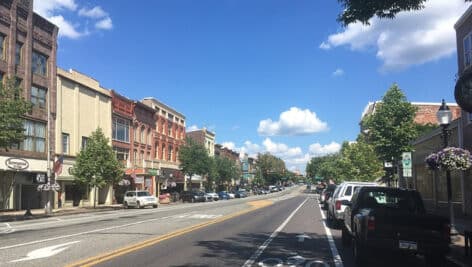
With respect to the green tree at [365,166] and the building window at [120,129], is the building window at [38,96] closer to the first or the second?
the building window at [120,129]

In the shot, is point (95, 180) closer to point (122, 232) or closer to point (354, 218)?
point (122, 232)

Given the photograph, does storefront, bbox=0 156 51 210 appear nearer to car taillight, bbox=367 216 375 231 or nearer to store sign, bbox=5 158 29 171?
store sign, bbox=5 158 29 171

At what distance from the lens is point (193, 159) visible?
237ft

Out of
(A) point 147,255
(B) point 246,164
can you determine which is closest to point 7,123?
(A) point 147,255

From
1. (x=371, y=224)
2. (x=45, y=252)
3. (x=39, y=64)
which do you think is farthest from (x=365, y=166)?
(x=371, y=224)

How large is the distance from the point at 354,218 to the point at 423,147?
2303 cm

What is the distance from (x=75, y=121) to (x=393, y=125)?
29947mm

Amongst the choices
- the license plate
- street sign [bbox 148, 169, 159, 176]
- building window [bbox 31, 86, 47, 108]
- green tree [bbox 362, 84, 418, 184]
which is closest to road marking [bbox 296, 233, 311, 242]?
the license plate

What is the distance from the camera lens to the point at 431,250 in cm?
1030

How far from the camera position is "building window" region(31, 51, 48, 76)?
1697 inches

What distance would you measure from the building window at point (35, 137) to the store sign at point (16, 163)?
1.59 metres

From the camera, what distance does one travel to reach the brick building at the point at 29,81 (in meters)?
39.5

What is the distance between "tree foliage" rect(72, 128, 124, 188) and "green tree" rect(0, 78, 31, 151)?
12.7m

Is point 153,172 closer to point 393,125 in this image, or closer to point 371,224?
point 393,125
